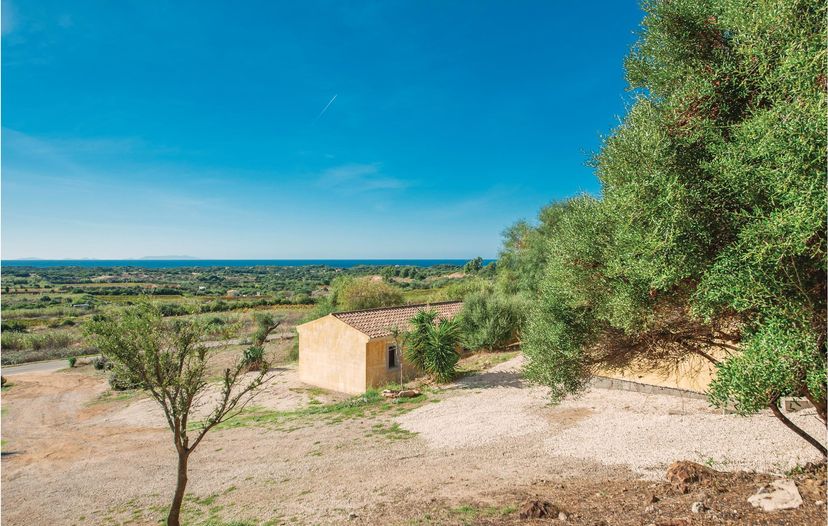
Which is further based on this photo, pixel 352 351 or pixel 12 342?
pixel 12 342

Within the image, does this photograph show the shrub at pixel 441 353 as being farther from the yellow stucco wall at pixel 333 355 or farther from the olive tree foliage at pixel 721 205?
the olive tree foliage at pixel 721 205

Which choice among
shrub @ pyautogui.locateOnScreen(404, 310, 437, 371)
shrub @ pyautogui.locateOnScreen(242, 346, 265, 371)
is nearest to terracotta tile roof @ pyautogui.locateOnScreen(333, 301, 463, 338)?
shrub @ pyautogui.locateOnScreen(404, 310, 437, 371)

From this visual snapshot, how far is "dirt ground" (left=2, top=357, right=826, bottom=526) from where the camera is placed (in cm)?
777

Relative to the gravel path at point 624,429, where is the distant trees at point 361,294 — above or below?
above

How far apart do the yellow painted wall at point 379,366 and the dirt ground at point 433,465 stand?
3.25m

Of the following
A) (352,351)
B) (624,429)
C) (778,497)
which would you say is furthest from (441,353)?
(778,497)

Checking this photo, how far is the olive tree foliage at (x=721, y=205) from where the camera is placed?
5.04 metres

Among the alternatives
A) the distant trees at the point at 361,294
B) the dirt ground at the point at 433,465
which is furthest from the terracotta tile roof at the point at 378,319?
the distant trees at the point at 361,294

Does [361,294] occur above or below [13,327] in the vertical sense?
above

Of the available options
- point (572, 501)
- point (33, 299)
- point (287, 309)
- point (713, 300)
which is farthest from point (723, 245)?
point (33, 299)

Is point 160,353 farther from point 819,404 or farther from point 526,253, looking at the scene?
point 526,253

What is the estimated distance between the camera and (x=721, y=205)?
5863mm

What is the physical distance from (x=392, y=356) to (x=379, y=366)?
1.08 m

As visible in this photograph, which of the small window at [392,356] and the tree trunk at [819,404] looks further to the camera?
the small window at [392,356]
